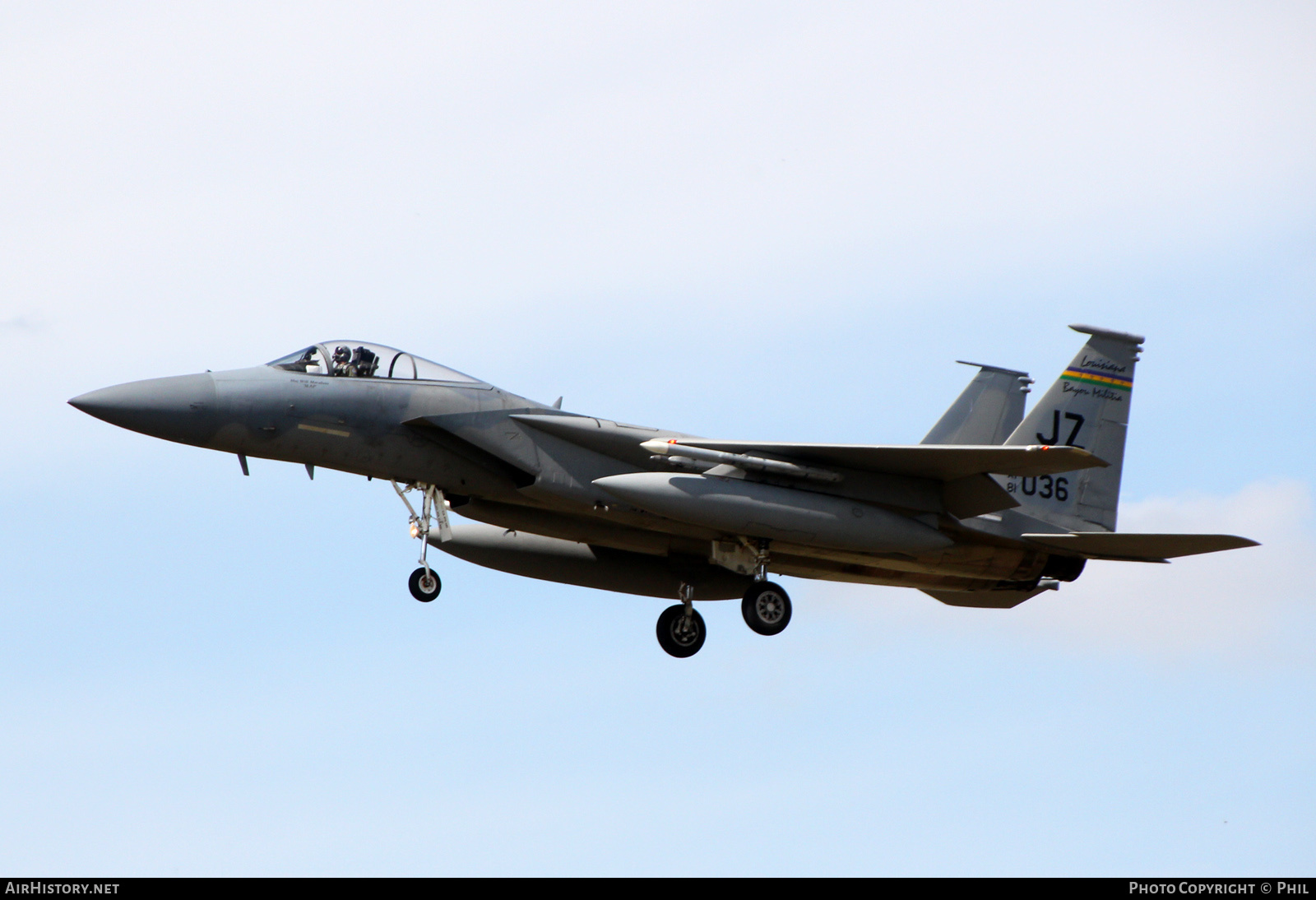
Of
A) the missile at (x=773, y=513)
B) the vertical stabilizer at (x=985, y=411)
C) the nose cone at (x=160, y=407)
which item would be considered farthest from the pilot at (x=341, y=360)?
the vertical stabilizer at (x=985, y=411)

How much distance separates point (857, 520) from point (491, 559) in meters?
5.12

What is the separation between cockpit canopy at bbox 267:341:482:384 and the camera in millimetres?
16578

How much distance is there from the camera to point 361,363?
16703 millimetres

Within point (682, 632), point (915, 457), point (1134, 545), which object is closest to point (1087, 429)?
point (1134, 545)

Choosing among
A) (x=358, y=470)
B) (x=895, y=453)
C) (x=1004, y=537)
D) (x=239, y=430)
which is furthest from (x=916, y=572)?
(x=239, y=430)

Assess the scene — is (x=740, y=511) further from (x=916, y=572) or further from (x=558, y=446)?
(x=916, y=572)

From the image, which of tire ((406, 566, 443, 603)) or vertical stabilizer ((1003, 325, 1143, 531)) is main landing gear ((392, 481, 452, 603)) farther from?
vertical stabilizer ((1003, 325, 1143, 531))

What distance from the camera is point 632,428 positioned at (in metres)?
17.3

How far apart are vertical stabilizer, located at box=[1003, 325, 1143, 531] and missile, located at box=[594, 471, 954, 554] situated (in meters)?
2.28

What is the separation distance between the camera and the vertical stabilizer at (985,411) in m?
19.2

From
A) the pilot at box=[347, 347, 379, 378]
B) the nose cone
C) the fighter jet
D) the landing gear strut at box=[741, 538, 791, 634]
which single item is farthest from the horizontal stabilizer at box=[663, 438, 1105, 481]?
the nose cone

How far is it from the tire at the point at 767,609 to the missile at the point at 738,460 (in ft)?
4.71

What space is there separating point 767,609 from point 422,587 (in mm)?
3980

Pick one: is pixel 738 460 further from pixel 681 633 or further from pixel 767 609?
pixel 681 633
